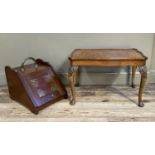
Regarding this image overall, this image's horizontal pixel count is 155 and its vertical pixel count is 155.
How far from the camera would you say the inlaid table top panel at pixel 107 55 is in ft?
5.52

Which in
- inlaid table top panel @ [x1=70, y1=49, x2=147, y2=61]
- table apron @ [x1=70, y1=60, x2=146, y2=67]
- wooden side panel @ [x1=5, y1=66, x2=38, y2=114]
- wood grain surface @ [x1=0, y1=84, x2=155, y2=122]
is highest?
inlaid table top panel @ [x1=70, y1=49, x2=147, y2=61]

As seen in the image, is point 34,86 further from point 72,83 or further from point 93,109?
point 93,109

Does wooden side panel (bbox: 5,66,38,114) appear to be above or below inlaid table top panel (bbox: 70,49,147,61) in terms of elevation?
below

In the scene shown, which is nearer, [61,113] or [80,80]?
[61,113]

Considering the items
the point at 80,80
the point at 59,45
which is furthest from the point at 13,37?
the point at 80,80

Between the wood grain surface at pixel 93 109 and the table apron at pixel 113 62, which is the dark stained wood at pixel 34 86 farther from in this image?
the table apron at pixel 113 62

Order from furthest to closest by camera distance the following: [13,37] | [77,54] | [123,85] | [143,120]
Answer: [123,85], [13,37], [77,54], [143,120]

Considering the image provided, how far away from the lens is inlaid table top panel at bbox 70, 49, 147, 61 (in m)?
1.68

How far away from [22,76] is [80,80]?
723mm

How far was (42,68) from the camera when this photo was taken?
6.16 feet

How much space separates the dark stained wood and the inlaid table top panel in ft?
1.06

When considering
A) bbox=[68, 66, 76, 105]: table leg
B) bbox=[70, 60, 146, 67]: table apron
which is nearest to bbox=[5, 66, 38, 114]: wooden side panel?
bbox=[68, 66, 76, 105]: table leg

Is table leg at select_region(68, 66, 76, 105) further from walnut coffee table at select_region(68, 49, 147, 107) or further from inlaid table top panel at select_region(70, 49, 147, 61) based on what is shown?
inlaid table top panel at select_region(70, 49, 147, 61)
